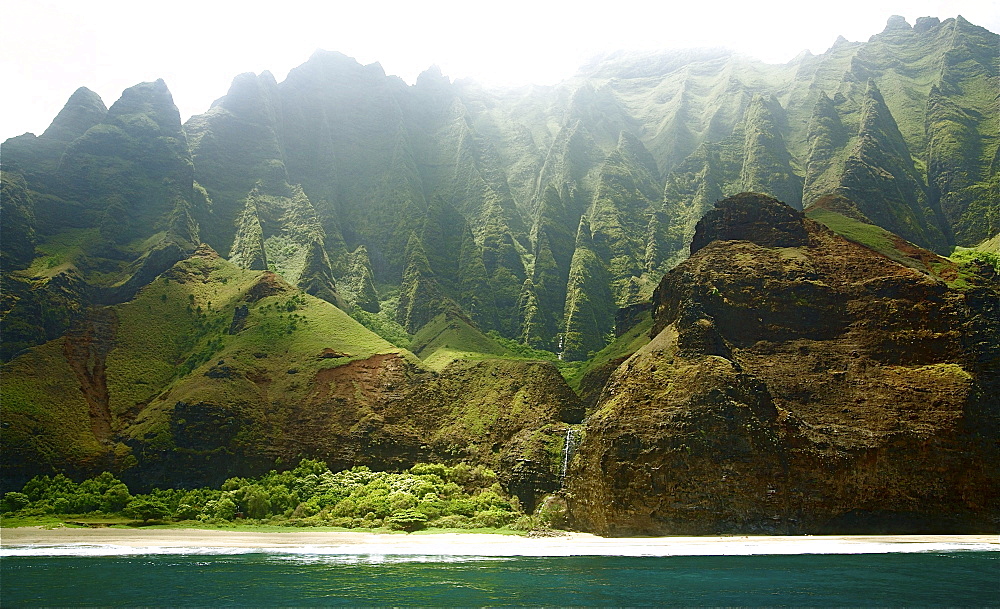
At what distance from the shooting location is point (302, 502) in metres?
77.6

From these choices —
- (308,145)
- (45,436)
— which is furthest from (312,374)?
A: (308,145)

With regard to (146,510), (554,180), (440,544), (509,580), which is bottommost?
(440,544)

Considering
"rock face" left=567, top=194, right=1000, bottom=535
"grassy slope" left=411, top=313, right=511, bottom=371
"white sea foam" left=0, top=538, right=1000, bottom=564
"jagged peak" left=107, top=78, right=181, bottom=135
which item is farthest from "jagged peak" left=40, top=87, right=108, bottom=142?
"rock face" left=567, top=194, right=1000, bottom=535

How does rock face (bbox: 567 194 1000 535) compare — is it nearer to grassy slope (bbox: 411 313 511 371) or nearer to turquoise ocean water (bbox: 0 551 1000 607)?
turquoise ocean water (bbox: 0 551 1000 607)

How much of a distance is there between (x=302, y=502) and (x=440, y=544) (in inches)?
936

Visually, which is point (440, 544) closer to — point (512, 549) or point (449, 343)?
point (512, 549)

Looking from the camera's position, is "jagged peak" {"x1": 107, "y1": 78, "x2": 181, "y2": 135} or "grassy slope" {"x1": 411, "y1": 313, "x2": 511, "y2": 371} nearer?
"grassy slope" {"x1": 411, "y1": 313, "x2": 511, "y2": 371}

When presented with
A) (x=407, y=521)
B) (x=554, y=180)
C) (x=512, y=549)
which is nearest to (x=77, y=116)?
(x=554, y=180)

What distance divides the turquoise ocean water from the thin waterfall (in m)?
25.4

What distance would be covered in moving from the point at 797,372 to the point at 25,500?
268ft

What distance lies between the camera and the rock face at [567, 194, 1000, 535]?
Result: 2410 inches

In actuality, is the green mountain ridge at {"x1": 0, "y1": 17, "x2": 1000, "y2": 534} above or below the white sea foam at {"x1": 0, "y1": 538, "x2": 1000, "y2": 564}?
above

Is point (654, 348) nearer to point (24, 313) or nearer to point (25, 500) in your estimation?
point (25, 500)

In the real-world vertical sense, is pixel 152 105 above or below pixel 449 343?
above
